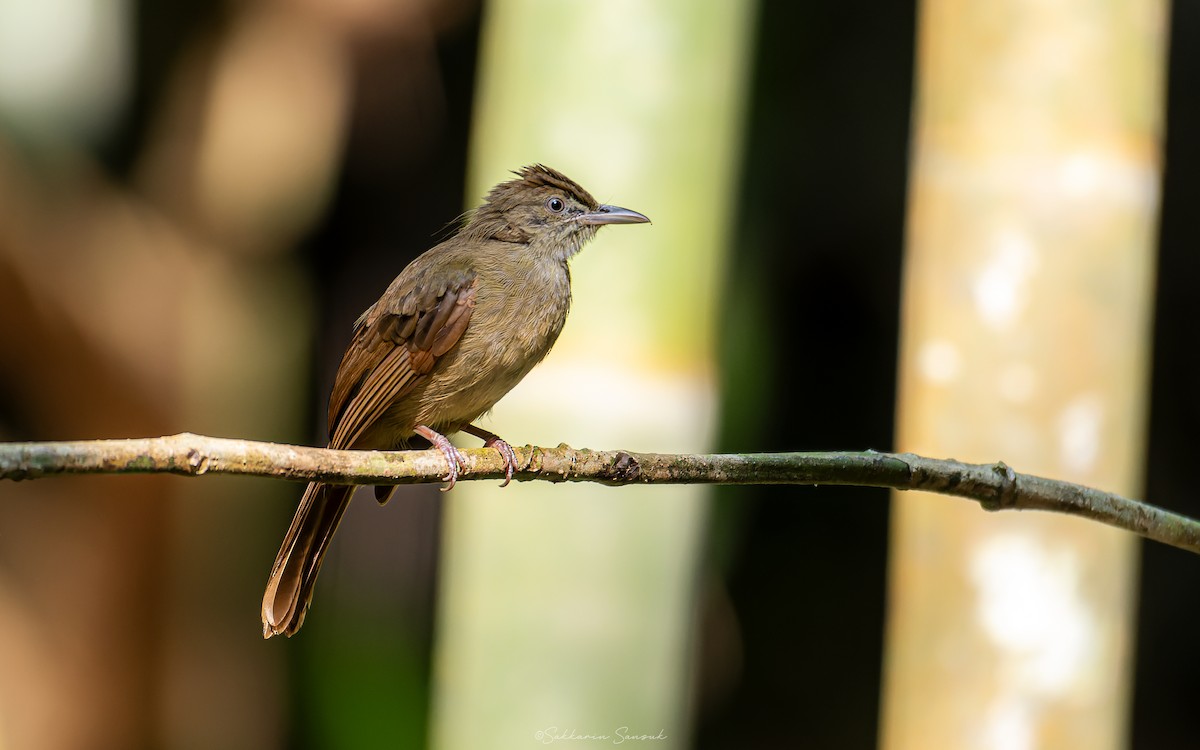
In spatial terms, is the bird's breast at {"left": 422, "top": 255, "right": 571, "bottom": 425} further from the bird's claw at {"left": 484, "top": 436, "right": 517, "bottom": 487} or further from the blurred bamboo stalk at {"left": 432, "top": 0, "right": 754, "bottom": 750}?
the bird's claw at {"left": 484, "top": 436, "right": 517, "bottom": 487}

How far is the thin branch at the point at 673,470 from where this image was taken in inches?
62.6

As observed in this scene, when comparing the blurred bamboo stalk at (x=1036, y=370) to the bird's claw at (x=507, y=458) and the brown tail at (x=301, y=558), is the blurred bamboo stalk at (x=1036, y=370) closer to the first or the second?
the bird's claw at (x=507, y=458)

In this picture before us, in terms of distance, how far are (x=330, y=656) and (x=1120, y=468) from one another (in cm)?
285

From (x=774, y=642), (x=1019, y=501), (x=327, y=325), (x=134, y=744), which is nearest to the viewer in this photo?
(x=1019, y=501)

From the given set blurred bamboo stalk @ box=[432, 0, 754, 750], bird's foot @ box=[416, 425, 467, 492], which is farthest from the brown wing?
blurred bamboo stalk @ box=[432, 0, 754, 750]

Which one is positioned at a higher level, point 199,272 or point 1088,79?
point 1088,79

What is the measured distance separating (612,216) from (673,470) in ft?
3.94

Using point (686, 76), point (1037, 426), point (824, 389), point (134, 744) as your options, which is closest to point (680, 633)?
point (1037, 426)

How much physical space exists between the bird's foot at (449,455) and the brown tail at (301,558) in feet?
0.75

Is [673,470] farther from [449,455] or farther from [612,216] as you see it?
[612,216]

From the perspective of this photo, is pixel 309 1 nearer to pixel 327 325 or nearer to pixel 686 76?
pixel 327 325

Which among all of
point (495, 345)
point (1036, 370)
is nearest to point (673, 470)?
point (495, 345)

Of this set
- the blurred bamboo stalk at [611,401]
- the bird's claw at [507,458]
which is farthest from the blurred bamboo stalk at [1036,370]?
the bird's claw at [507,458]

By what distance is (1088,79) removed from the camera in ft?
10.1
